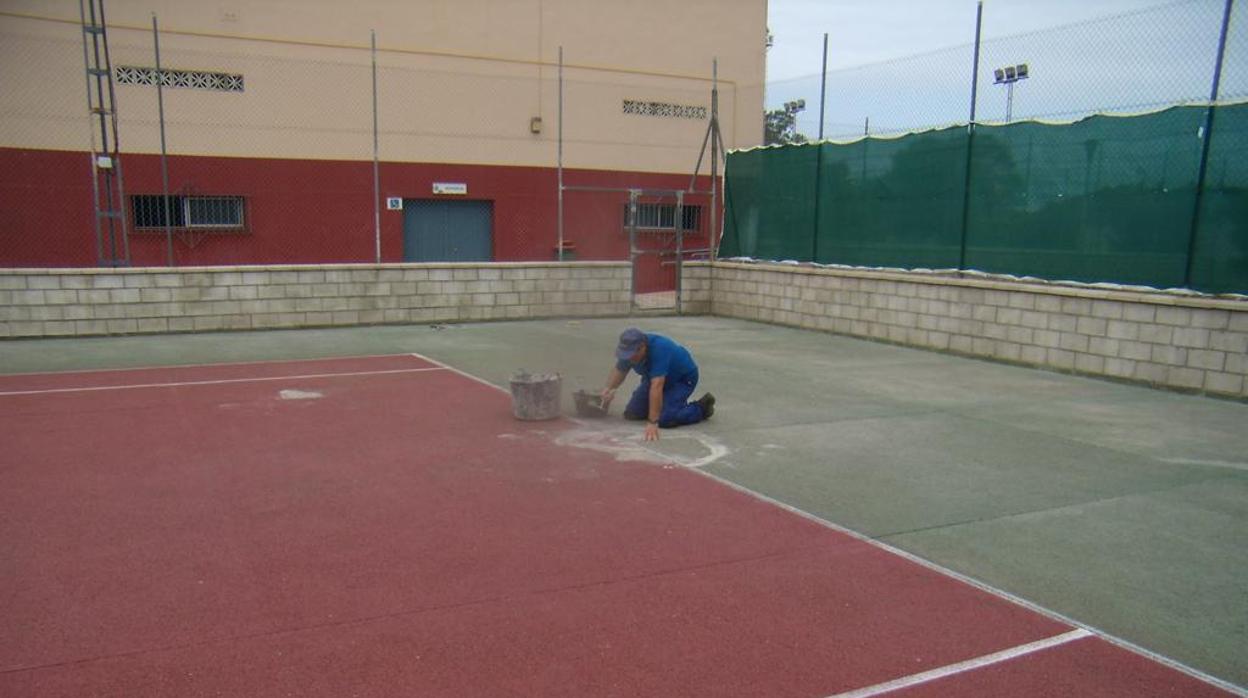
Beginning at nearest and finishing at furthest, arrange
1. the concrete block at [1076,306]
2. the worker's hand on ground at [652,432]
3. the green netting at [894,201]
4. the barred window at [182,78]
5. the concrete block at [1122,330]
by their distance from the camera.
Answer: the worker's hand on ground at [652,432] → the concrete block at [1122,330] → the concrete block at [1076,306] → the green netting at [894,201] → the barred window at [182,78]

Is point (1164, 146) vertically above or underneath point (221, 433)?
above

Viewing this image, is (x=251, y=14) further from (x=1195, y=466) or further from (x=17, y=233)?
(x=1195, y=466)

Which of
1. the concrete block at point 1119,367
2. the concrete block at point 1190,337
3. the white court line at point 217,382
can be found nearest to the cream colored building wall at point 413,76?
the white court line at point 217,382

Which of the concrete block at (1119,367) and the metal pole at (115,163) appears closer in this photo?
the concrete block at (1119,367)

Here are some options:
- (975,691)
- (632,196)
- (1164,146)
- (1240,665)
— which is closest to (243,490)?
(975,691)

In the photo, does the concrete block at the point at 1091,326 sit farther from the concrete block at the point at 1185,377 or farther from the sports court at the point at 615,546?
the sports court at the point at 615,546

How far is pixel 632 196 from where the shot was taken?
58.7ft

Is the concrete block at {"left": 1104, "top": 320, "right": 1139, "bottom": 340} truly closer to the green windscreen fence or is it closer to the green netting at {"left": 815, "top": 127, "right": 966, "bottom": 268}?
the green windscreen fence

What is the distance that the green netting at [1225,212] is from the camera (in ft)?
32.7

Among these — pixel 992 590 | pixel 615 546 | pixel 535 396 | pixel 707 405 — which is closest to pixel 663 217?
pixel 707 405

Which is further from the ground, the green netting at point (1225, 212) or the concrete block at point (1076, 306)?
the green netting at point (1225, 212)

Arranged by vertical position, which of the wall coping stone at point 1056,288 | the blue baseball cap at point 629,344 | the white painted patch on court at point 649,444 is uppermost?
the wall coping stone at point 1056,288

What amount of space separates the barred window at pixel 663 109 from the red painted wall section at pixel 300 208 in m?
1.50

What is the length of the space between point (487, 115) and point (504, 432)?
1401 cm
